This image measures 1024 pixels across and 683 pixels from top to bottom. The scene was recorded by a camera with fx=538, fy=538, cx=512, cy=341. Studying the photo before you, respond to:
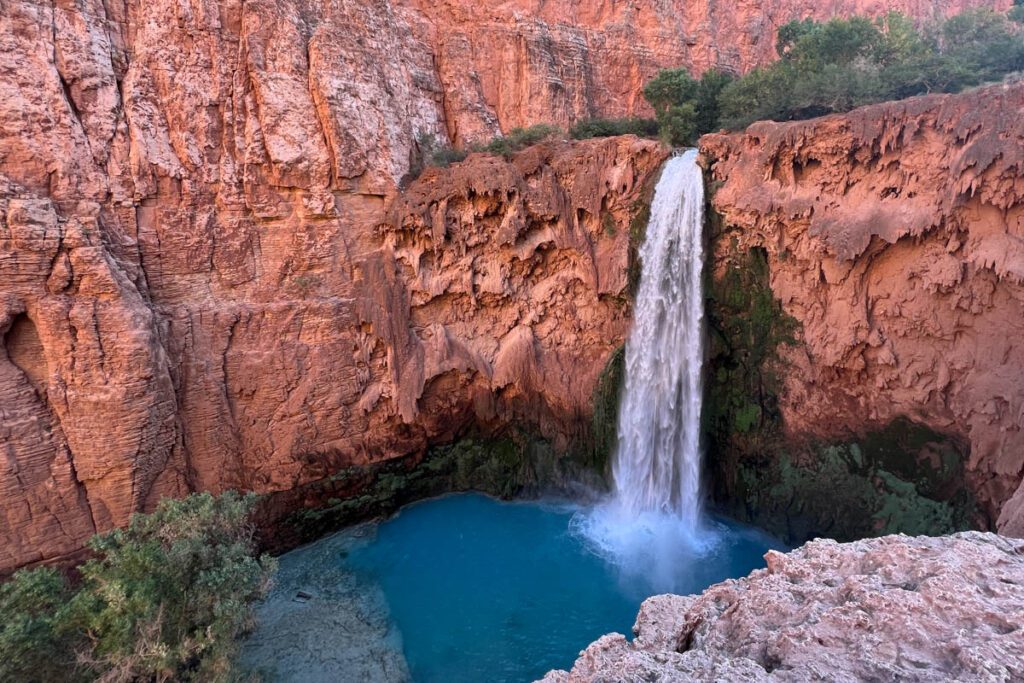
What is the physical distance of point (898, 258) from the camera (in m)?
10.3

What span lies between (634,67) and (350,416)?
15.2 m

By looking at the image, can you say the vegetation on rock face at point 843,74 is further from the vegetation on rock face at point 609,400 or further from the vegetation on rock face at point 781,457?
the vegetation on rock face at point 609,400

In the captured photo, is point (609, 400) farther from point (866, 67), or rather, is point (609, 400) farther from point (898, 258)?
point (866, 67)

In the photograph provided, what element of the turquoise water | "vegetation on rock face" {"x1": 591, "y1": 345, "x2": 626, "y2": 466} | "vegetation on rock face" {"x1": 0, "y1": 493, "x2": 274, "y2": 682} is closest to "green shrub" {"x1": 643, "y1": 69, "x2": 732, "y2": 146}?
"vegetation on rock face" {"x1": 591, "y1": 345, "x2": 626, "y2": 466}

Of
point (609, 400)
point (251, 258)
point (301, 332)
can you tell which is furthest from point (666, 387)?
point (251, 258)

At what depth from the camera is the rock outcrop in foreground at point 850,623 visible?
8.22ft

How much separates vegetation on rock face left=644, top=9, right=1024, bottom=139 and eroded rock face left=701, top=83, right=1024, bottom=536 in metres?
3.63

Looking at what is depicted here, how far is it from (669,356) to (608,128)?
8060 millimetres

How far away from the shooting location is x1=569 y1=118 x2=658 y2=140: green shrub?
16484 mm

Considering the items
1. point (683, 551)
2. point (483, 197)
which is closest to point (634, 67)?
point (483, 197)

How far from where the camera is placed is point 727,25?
20172 mm

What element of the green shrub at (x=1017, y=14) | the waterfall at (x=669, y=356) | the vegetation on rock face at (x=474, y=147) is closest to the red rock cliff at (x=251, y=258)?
the vegetation on rock face at (x=474, y=147)

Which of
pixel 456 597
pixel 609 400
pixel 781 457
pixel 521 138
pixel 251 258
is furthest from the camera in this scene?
pixel 521 138

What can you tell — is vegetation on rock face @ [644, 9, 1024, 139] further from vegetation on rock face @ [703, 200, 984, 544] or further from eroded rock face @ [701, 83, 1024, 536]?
vegetation on rock face @ [703, 200, 984, 544]
